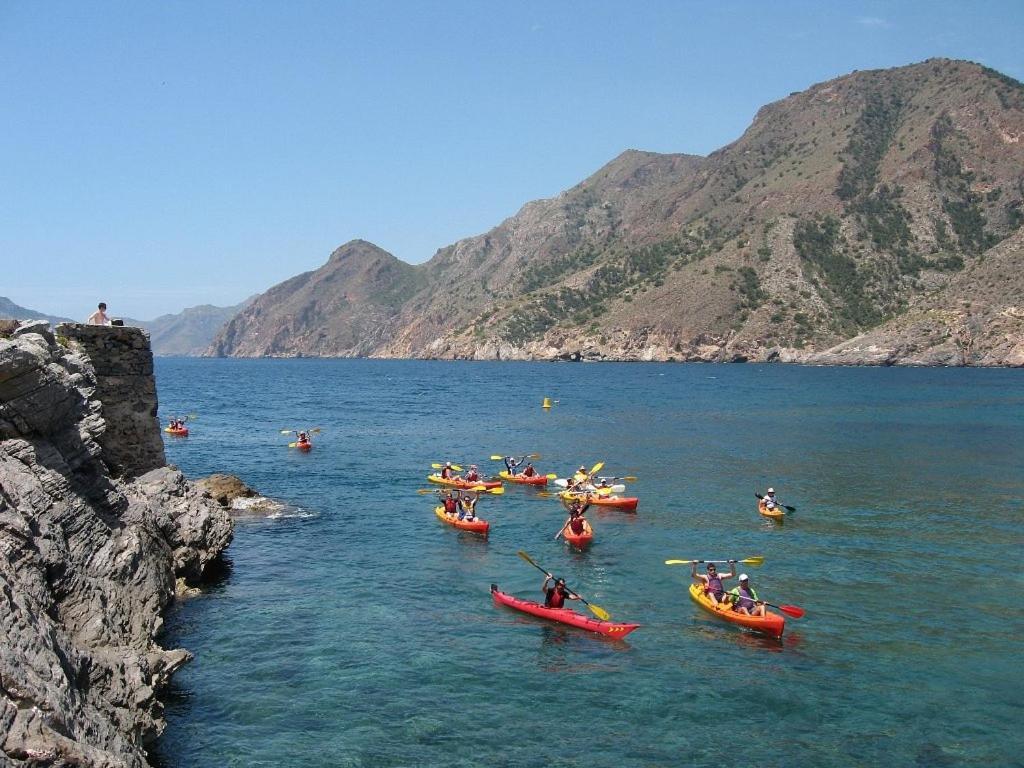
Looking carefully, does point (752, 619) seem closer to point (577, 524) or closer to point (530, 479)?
point (577, 524)

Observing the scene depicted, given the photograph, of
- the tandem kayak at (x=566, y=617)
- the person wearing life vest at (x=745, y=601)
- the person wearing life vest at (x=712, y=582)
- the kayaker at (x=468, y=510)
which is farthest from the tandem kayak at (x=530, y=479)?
the person wearing life vest at (x=745, y=601)

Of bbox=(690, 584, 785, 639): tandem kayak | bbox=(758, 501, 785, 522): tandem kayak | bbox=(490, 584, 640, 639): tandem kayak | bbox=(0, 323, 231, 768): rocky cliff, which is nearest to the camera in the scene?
bbox=(0, 323, 231, 768): rocky cliff

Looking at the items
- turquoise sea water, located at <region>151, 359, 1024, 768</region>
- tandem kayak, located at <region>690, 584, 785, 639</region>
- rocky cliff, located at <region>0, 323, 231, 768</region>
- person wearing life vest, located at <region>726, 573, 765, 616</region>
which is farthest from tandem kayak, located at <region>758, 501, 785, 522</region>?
rocky cliff, located at <region>0, 323, 231, 768</region>

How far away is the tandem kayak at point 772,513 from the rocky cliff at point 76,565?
69.6 ft

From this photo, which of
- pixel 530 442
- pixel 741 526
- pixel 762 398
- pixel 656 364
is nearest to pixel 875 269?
pixel 656 364

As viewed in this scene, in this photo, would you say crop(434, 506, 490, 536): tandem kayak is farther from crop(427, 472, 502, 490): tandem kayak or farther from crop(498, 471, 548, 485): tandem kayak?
crop(498, 471, 548, 485): tandem kayak

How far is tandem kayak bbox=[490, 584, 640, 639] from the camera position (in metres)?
20.8

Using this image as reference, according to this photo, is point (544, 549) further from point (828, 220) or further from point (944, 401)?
point (828, 220)

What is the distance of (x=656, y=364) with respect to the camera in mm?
176125

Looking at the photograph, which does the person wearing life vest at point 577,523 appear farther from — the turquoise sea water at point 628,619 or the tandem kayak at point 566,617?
the tandem kayak at point 566,617

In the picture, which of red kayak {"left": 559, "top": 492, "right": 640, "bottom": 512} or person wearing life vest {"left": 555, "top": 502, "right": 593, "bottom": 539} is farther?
red kayak {"left": 559, "top": 492, "right": 640, "bottom": 512}

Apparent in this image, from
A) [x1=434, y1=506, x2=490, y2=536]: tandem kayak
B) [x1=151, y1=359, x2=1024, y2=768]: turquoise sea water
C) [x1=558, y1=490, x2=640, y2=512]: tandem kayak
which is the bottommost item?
[x1=151, y1=359, x2=1024, y2=768]: turquoise sea water

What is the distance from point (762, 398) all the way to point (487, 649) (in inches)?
2997

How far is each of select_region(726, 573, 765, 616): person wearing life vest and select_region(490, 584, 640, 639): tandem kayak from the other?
3.09m
